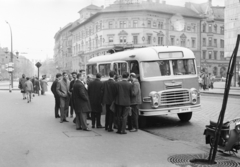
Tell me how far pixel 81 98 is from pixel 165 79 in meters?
2.84

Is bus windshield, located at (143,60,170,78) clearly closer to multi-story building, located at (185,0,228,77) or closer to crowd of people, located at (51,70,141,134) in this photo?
crowd of people, located at (51,70,141,134)

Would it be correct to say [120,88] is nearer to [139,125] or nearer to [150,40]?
[139,125]

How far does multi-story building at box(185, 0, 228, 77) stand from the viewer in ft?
262

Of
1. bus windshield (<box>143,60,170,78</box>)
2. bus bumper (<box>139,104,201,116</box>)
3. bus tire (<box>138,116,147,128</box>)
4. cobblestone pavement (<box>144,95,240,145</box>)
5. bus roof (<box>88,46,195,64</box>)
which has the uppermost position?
bus roof (<box>88,46,195,64</box>)

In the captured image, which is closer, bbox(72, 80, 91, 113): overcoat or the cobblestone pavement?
the cobblestone pavement

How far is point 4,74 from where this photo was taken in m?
129

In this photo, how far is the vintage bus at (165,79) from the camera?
36.3 ft

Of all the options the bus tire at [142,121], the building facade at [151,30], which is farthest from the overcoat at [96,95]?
the building facade at [151,30]

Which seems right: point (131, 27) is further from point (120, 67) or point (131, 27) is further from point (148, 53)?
point (148, 53)

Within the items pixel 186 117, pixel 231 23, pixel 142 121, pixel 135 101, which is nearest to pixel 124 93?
pixel 135 101

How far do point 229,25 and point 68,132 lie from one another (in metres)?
45.6

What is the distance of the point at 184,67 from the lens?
11.8 m

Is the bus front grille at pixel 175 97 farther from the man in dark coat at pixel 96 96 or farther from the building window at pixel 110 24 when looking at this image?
the building window at pixel 110 24

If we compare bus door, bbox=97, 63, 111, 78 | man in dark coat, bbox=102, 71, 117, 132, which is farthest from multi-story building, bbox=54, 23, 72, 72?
man in dark coat, bbox=102, 71, 117, 132
